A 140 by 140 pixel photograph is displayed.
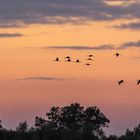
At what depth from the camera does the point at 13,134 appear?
122188 mm

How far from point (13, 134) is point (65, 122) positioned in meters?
48.4

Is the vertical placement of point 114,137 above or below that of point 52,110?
below

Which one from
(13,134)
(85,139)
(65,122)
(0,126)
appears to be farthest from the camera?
(65,122)

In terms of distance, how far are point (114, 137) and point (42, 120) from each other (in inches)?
2157

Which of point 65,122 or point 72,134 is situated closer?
point 72,134

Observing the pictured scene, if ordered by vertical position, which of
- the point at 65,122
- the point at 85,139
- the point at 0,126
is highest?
the point at 65,122

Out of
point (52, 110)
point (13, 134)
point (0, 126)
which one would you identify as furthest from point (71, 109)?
point (13, 134)

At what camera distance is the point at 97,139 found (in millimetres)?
116312

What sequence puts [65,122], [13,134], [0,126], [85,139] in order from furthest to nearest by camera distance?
[65,122]
[0,126]
[13,134]
[85,139]

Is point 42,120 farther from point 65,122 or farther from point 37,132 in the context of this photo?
point 37,132

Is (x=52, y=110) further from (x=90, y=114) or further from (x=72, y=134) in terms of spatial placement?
(x=72, y=134)

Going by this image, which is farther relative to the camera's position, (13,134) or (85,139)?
(13,134)

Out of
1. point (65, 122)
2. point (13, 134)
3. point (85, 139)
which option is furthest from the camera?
point (65, 122)

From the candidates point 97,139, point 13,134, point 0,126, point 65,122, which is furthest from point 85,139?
point 65,122
